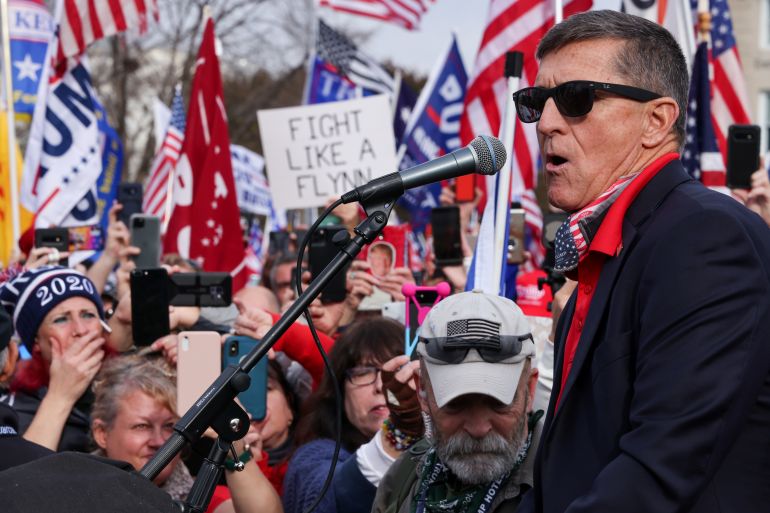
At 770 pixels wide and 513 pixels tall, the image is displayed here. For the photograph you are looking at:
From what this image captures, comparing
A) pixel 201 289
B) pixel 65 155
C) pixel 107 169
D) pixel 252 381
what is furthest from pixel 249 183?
pixel 252 381

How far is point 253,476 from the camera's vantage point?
3791 mm

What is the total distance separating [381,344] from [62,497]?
307 cm

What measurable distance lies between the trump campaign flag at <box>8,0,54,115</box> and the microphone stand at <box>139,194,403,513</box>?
698 centimetres

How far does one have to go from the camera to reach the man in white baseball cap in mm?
3162

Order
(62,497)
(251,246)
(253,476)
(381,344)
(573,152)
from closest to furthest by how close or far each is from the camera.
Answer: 1. (62,497)
2. (573,152)
3. (253,476)
4. (381,344)
5. (251,246)

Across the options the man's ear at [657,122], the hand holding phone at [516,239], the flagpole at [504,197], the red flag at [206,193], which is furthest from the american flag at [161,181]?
the man's ear at [657,122]

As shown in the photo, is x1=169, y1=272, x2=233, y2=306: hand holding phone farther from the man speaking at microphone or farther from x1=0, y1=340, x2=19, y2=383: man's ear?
the man speaking at microphone

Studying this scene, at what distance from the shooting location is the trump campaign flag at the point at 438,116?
10.6m

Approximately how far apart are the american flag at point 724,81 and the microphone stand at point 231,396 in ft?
17.4

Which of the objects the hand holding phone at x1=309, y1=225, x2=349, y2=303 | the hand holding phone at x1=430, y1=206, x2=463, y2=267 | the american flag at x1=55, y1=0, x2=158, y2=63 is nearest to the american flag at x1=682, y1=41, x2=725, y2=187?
the hand holding phone at x1=430, y1=206, x2=463, y2=267

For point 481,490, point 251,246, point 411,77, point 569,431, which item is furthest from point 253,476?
point 411,77

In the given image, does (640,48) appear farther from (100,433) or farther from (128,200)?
(128,200)

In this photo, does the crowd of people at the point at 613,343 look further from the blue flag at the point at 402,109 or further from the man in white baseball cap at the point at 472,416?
the blue flag at the point at 402,109

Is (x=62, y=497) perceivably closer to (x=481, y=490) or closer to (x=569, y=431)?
(x=569, y=431)
